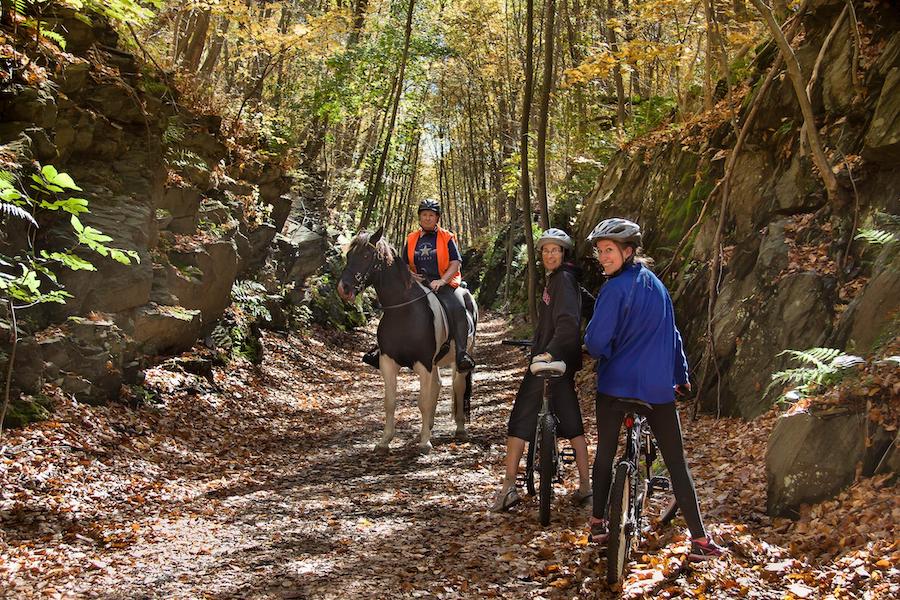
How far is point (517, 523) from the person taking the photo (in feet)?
18.8

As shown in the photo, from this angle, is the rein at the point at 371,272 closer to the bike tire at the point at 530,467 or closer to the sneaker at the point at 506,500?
the bike tire at the point at 530,467

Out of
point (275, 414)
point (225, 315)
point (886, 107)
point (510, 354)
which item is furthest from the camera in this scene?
point (510, 354)

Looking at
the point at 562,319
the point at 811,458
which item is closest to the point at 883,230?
the point at 811,458

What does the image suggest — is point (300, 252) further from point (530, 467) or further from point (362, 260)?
point (530, 467)

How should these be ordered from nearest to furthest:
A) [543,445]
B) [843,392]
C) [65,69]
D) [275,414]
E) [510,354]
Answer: [843,392] < [543,445] < [65,69] < [275,414] < [510,354]

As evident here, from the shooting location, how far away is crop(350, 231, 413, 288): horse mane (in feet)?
26.8

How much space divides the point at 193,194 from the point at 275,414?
4.01 meters

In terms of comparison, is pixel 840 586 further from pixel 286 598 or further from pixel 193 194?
pixel 193 194

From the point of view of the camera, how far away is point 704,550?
4180 mm

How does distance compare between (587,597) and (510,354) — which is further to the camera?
(510,354)

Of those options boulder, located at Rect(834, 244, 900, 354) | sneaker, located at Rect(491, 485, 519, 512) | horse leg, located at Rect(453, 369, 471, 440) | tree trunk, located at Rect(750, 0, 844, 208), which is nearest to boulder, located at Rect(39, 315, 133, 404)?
horse leg, located at Rect(453, 369, 471, 440)

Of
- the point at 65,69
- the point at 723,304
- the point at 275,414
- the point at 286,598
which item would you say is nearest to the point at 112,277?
the point at 65,69

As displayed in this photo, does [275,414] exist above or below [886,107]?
below

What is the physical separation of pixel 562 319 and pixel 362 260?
11.7 ft
